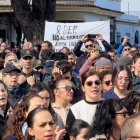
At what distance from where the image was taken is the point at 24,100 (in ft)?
17.3

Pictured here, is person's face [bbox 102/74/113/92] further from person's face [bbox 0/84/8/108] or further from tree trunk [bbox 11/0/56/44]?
tree trunk [bbox 11/0/56/44]

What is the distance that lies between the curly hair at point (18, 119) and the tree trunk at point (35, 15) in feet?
37.1

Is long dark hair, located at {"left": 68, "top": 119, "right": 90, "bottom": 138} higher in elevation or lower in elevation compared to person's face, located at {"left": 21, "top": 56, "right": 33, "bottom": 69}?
lower

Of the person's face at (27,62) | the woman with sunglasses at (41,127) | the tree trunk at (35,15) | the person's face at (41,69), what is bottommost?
the woman with sunglasses at (41,127)

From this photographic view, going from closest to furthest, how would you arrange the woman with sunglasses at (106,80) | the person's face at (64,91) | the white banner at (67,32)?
the person's face at (64,91) < the woman with sunglasses at (106,80) < the white banner at (67,32)

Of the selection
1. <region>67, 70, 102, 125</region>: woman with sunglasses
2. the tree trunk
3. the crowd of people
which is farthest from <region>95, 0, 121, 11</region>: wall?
<region>67, 70, 102, 125</region>: woman with sunglasses

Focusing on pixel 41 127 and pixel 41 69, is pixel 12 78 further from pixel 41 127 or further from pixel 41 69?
pixel 41 127

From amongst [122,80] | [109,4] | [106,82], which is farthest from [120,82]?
[109,4]

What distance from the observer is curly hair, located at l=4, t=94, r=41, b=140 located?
15.6ft

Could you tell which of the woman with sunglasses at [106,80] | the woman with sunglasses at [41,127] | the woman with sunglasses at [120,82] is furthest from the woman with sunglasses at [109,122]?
the woman with sunglasses at [106,80]

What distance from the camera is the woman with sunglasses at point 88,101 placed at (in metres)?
5.55

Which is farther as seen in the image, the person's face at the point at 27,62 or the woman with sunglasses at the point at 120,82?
the person's face at the point at 27,62

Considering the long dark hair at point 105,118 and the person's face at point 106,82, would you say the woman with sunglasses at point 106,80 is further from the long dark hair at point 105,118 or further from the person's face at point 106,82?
the long dark hair at point 105,118

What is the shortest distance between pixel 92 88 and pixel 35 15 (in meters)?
11.2
